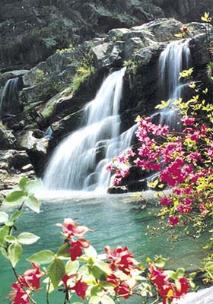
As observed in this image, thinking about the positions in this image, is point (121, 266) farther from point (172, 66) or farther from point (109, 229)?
point (172, 66)

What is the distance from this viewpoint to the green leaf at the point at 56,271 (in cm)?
183

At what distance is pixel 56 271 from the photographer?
6.04ft

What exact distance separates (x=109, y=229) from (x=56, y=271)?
10.9 meters

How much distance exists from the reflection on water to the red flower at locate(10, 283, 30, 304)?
18.2 feet

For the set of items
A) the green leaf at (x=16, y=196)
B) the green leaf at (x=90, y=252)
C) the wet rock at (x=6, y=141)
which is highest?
the green leaf at (x=16, y=196)

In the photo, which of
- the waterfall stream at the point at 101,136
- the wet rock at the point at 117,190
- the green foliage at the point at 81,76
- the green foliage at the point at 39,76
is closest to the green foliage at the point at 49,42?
the green foliage at the point at 39,76

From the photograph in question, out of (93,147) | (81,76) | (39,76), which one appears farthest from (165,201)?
(39,76)

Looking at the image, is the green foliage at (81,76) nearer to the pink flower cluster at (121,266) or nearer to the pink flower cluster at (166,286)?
the pink flower cluster at (166,286)

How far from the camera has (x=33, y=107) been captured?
29.7m

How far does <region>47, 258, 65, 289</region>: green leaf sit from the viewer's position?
72.0 inches

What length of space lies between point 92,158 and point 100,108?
150 inches

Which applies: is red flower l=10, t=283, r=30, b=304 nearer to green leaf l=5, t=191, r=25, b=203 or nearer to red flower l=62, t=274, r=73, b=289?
red flower l=62, t=274, r=73, b=289

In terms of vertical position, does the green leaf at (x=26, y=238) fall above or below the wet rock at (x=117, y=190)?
above

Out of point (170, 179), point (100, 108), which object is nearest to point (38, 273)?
point (170, 179)
